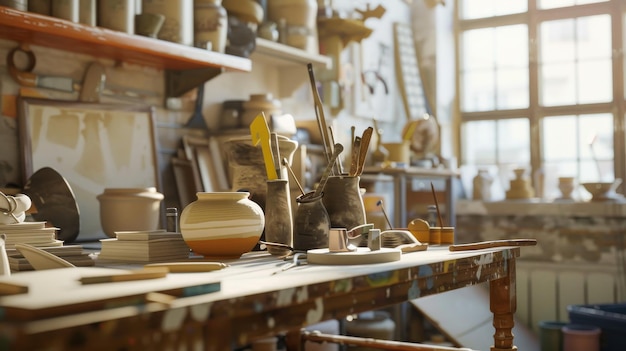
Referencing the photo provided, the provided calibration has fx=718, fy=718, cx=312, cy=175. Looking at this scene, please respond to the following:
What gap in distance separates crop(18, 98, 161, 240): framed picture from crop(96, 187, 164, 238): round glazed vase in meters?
0.30

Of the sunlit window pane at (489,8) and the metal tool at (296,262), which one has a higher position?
the sunlit window pane at (489,8)

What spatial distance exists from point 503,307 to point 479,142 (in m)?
3.90

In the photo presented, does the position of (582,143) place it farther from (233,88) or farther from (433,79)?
(233,88)

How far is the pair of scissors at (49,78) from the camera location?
2516mm

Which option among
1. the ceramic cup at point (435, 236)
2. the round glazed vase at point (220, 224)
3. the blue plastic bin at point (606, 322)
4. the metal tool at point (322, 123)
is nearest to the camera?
the round glazed vase at point (220, 224)

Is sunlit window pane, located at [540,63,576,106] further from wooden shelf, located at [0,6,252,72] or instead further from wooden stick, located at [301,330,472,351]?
wooden stick, located at [301,330,472,351]

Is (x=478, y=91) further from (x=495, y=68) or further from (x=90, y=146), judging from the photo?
(x=90, y=146)

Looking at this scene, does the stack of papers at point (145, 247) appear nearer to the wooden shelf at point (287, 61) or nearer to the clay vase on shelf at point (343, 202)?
the clay vase on shelf at point (343, 202)

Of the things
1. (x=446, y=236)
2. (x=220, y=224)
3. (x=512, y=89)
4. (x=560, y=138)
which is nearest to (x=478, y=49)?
(x=512, y=89)

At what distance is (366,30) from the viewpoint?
4.32 metres

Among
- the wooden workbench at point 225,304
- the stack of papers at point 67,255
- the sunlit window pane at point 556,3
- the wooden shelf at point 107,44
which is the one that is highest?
the sunlit window pane at point 556,3

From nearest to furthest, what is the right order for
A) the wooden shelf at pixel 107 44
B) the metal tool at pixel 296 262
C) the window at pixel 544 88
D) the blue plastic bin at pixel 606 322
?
the metal tool at pixel 296 262
the wooden shelf at pixel 107 44
the blue plastic bin at pixel 606 322
the window at pixel 544 88

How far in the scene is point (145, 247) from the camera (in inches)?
62.1

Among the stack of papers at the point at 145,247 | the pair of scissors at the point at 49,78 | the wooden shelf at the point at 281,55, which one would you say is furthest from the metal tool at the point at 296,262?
the wooden shelf at the point at 281,55
